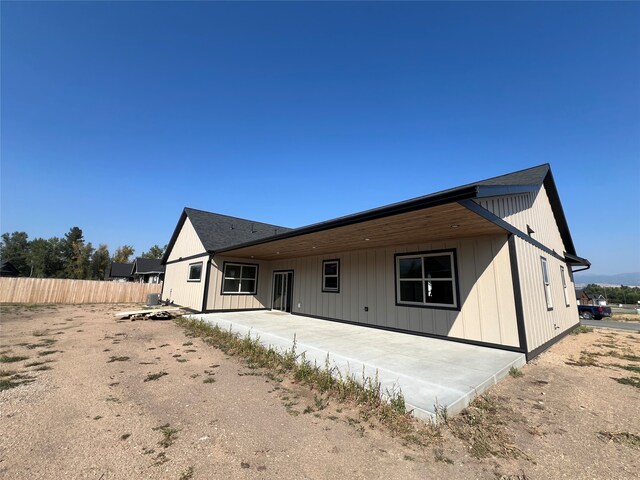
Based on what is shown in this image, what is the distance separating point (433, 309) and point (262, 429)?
613 centimetres

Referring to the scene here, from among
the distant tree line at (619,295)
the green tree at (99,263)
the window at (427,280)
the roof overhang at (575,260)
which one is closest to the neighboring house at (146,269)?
the green tree at (99,263)

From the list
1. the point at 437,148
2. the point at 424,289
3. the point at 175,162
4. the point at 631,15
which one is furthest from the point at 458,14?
the point at 175,162

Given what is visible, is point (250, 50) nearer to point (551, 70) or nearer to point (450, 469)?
point (551, 70)

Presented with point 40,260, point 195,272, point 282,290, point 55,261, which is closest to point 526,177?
point 282,290

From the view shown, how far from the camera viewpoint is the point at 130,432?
2912 millimetres

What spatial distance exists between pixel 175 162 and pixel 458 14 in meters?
12.9

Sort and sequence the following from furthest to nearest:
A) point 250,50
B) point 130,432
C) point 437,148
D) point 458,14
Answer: point 437,148, point 250,50, point 458,14, point 130,432

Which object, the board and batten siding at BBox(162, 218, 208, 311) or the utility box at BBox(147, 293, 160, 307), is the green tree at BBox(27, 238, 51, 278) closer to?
the board and batten siding at BBox(162, 218, 208, 311)

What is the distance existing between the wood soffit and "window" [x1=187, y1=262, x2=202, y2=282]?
5204 millimetres

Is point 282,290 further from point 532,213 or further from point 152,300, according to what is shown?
point 532,213

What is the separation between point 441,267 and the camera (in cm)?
769

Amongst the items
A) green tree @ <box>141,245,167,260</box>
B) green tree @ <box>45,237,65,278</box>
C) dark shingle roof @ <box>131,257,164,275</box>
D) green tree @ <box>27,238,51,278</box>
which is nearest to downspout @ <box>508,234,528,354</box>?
dark shingle roof @ <box>131,257,164,275</box>

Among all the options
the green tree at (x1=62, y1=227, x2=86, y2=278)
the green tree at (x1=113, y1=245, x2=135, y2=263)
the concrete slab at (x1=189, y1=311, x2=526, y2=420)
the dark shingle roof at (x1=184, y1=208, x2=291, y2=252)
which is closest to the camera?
the concrete slab at (x1=189, y1=311, x2=526, y2=420)

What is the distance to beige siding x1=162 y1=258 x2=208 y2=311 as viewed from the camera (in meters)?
13.4
